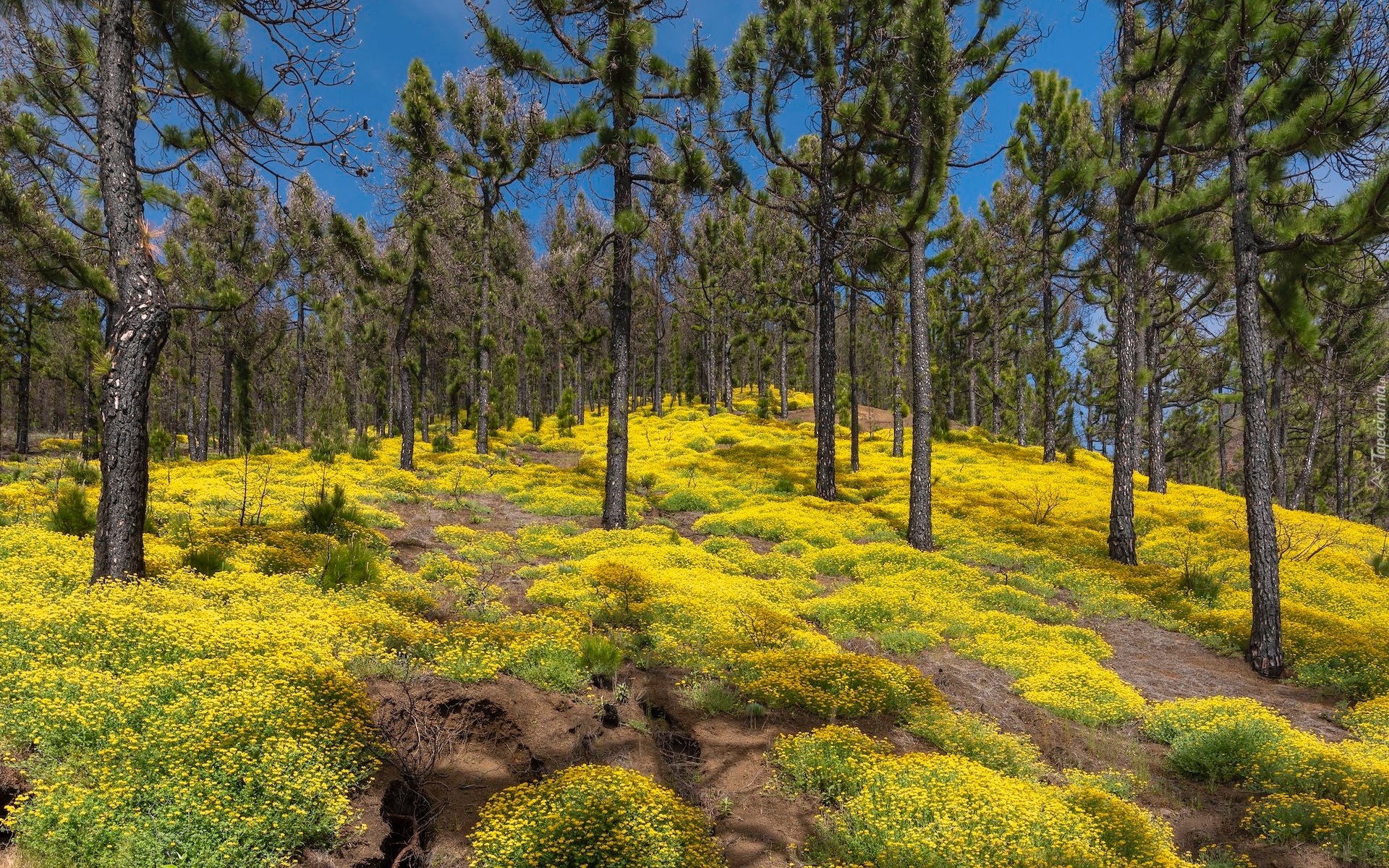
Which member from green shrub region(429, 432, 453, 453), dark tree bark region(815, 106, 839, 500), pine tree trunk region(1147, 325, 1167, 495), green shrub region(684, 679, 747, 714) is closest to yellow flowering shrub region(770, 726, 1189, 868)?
green shrub region(684, 679, 747, 714)

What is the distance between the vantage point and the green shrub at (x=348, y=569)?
878 centimetres

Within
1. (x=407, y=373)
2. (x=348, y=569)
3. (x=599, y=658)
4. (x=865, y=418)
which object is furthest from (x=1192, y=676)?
(x=865, y=418)

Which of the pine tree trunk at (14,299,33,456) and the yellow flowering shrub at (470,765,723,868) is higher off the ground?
the pine tree trunk at (14,299,33,456)

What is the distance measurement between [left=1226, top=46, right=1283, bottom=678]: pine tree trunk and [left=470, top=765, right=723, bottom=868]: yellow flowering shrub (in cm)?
1032

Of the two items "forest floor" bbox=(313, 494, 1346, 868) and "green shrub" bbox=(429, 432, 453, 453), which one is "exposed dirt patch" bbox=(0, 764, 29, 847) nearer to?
"forest floor" bbox=(313, 494, 1346, 868)

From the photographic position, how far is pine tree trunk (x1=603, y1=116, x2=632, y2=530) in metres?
15.2

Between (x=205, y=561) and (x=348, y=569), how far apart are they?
5.59 ft

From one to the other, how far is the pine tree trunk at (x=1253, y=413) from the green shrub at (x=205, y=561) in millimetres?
15495

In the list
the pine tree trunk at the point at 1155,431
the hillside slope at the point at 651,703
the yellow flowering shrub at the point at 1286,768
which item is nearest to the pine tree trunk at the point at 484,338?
the hillside slope at the point at 651,703

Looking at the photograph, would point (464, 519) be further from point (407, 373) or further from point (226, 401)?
point (226, 401)

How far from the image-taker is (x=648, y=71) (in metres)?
15.0

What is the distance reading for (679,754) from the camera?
6516 millimetres

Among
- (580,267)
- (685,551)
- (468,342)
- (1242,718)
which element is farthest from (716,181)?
(468,342)

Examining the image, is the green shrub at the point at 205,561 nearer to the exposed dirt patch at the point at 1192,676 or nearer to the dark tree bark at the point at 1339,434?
the exposed dirt patch at the point at 1192,676
